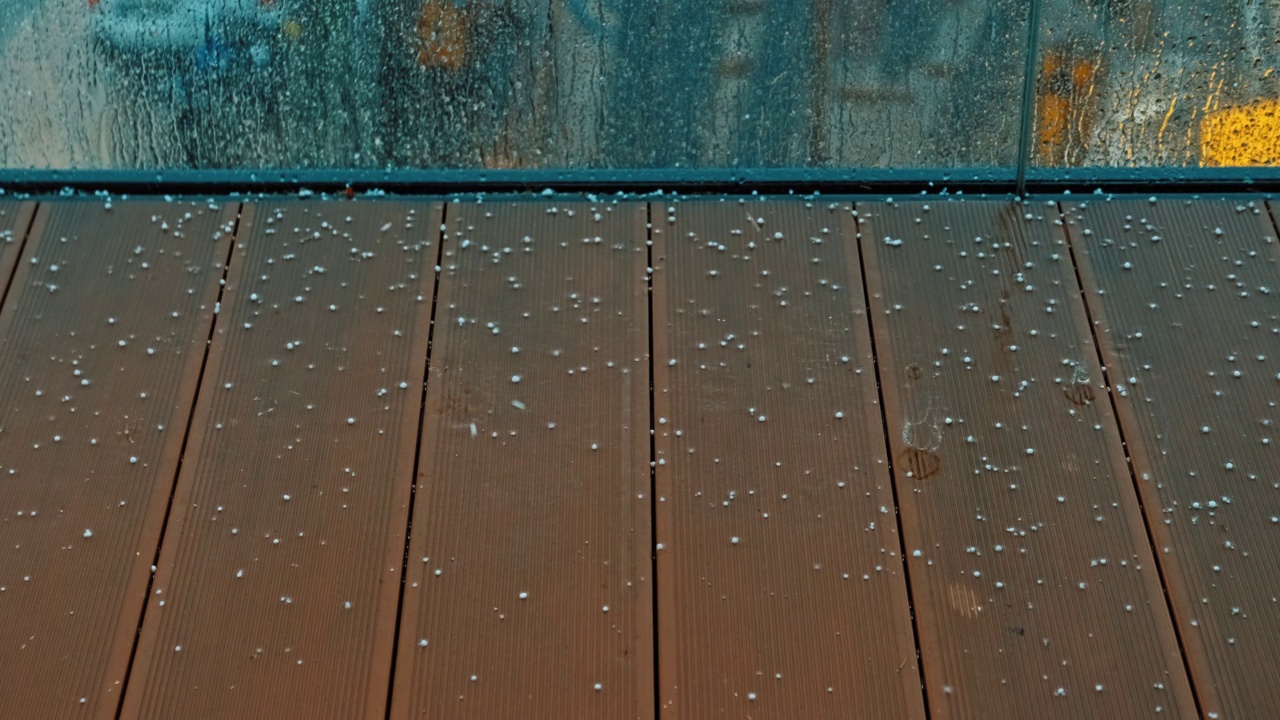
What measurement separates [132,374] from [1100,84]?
1589mm

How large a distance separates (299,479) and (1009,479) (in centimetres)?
93

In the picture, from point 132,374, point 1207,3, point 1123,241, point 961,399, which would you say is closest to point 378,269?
point 132,374

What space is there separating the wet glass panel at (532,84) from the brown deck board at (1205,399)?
30cm

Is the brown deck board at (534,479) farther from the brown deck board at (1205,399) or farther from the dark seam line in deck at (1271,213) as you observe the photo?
the dark seam line in deck at (1271,213)

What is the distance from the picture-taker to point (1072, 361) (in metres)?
1.51

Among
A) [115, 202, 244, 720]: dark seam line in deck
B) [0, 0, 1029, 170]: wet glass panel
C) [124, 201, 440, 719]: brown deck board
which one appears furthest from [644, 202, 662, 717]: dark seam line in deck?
[115, 202, 244, 720]: dark seam line in deck

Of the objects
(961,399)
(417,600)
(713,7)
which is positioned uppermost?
(713,7)

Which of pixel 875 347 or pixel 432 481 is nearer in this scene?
pixel 432 481

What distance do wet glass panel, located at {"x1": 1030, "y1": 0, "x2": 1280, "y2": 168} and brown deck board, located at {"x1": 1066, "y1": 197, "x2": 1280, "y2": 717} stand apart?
13cm

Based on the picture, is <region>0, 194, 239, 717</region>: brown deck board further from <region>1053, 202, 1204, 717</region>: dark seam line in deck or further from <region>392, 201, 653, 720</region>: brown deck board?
<region>1053, 202, 1204, 717</region>: dark seam line in deck

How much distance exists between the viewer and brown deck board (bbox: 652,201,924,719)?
1229 mm

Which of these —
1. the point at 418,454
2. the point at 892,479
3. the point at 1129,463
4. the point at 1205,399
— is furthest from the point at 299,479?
the point at 1205,399

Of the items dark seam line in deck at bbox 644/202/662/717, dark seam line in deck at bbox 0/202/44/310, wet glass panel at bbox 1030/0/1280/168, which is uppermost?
wet glass panel at bbox 1030/0/1280/168

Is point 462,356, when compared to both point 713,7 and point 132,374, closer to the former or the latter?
point 132,374
